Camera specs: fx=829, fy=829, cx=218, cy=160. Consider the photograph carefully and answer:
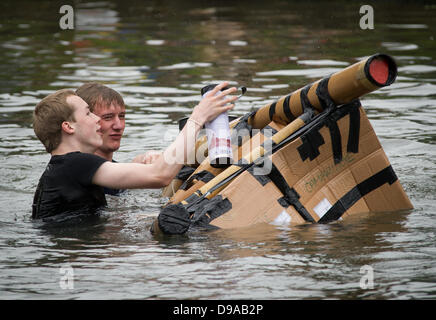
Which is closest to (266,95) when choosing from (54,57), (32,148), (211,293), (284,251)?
(32,148)

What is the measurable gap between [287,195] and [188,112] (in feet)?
17.3

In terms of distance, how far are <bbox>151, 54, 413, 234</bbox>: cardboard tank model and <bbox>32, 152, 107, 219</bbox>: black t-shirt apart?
1.92 ft

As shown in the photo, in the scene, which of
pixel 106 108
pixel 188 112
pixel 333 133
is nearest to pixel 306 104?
pixel 333 133

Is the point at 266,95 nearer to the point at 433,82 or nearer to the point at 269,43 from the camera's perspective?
the point at 433,82

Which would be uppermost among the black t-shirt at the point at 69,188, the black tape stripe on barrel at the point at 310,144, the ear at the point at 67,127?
the ear at the point at 67,127

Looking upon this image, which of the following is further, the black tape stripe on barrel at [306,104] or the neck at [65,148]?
the neck at [65,148]

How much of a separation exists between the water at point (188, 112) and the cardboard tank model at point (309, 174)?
122 mm

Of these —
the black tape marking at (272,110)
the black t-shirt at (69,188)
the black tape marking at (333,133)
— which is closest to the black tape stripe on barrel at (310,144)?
the black tape marking at (333,133)

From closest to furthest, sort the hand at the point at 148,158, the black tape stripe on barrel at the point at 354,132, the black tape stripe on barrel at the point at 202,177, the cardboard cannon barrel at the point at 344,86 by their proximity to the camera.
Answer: the cardboard cannon barrel at the point at 344,86 < the black tape stripe on barrel at the point at 354,132 < the black tape stripe on barrel at the point at 202,177 < the hand at the point at 148,158

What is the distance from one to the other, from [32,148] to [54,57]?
6.23m

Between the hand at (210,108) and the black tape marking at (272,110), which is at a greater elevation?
the black tape marking at (272,110)

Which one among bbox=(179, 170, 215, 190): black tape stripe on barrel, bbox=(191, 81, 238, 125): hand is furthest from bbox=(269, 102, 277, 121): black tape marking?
bbox=(191, 81, 238, 125): hand

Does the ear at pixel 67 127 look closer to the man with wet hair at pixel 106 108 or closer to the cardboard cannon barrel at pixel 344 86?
the man with wet hair at pixel 106 108

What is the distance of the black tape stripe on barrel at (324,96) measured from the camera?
5.61 m
